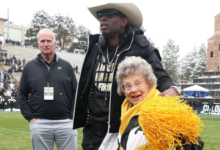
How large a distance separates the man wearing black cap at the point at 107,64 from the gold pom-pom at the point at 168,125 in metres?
0.75

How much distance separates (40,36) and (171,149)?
123 inches

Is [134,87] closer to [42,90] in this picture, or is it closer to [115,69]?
[115,69]

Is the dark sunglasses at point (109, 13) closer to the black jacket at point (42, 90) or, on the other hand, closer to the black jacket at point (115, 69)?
the black jacket at point (115, 69)

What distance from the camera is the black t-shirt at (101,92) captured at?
2.85 metres

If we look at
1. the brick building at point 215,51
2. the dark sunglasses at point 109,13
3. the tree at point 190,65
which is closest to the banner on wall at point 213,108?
the brick building at point 215,51

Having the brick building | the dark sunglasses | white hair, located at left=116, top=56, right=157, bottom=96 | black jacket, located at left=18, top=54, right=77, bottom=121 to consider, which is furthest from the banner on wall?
white hair, located at left=116, top=56, right=157, bottom=96

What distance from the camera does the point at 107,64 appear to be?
2.93m

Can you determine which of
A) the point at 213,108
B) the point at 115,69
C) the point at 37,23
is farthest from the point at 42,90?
the point at 37,23

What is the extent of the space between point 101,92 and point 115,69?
0.29 meters

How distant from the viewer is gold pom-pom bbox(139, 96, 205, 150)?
70.2 inches

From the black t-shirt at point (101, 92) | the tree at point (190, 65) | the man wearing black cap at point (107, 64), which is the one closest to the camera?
the man wearing black cap at point (107, 64)

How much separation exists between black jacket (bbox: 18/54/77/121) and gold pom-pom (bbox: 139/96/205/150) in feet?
8.53

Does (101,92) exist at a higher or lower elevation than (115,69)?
lower

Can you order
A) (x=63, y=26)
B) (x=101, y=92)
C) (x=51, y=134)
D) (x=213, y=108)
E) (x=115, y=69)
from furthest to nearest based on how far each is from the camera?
(x=63, y=26) → (x=213, y=108) → (x=51, y=134) → (x=101, y=92) → (x=115, y=69)
